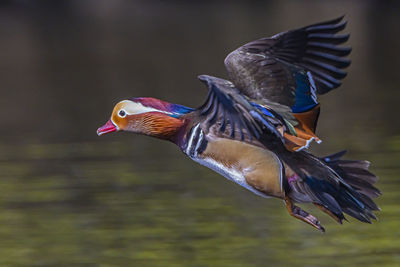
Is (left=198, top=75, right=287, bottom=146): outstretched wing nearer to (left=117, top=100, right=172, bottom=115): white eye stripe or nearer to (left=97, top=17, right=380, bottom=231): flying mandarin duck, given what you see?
(left=97, top=17, right=380, bottom=231): flying mandarin duck

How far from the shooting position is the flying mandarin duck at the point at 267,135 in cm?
214

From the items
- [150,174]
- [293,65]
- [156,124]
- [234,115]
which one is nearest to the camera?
[234,115]

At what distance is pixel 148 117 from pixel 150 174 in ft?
13.2

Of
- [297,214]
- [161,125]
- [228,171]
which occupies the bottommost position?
[297,214]

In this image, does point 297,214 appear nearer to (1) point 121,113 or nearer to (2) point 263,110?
(2) point 263,110

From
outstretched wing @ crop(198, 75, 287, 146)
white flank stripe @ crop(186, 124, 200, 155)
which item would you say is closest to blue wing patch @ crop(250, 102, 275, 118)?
outstretched wing @ crop(198, 75, 287, 146)

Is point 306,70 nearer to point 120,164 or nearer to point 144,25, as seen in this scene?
point 120,164

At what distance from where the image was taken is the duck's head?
88.2 inches

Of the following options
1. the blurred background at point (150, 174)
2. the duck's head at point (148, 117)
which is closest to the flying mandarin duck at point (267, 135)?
the duck's head at point (148, 117)

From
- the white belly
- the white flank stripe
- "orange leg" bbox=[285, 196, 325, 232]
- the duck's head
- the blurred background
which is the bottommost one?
the blurred background

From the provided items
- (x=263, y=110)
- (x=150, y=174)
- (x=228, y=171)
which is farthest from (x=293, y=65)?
(x=150, y=174)

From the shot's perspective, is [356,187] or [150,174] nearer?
[356,187]

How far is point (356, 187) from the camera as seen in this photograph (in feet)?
7.61

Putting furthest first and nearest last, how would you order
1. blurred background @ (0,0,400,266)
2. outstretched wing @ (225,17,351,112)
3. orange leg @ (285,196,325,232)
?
1. blurred background @ (0,0,400,266)
2. outstretched wing @ (225,17,351,112)
3. orange leg @ (285,196,325,232)
